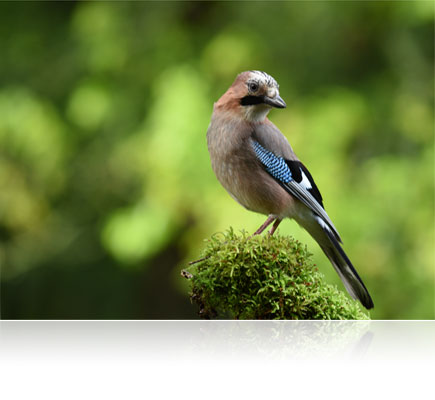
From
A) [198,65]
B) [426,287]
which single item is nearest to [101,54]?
[198,65]

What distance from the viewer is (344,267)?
404 cm

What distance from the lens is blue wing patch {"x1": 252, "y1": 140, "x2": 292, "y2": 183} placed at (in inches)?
158

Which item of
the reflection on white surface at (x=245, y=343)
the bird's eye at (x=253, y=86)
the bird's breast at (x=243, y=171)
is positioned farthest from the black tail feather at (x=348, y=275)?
the bird's eye at (x=253, y=86)

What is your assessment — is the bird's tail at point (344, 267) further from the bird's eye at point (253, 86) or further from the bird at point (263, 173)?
the bird's eye at point (253, 86)

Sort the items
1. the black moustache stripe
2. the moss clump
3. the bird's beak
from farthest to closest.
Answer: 1. the black moustache stripe
2. the bird's beak
3. the moss clump

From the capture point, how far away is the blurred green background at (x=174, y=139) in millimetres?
6934

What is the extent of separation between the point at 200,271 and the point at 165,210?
359 cm

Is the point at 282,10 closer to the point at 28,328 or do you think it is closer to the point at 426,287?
the point at 426,287

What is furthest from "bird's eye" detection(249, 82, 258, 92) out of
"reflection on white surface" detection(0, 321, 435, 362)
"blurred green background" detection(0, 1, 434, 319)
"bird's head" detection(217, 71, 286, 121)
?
"blurred green background" detection(0, 1, 434, 319)

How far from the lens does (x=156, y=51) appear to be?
26.0ft

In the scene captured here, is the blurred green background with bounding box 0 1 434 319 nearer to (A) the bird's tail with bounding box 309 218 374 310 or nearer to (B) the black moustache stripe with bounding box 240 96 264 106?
(A) the bird's tail with bounding box 309 218 374 310

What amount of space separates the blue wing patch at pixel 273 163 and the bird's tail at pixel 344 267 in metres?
0.33

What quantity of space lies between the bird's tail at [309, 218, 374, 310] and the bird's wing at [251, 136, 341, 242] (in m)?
0.06

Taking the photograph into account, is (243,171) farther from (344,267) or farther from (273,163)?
(344,267)
